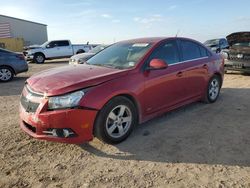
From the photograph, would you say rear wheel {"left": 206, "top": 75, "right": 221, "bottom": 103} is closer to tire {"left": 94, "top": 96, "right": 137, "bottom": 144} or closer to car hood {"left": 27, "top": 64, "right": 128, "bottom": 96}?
tire {"left": 94, "top": 96, "right": 137, "bottom": 144}

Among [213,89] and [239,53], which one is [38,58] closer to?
[239,53]

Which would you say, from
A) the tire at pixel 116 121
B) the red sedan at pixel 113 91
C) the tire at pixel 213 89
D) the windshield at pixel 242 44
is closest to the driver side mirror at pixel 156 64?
the red sedan at pixel 113 91

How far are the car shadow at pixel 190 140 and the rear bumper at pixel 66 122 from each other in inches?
15.4

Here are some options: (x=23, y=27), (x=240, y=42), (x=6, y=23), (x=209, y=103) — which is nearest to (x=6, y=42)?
(x=6, y=23)

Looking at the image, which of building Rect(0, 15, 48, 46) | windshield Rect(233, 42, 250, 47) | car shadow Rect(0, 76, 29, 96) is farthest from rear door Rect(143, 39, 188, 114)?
building Rect(0, 15, 48, 46)

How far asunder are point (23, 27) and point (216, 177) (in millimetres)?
61495

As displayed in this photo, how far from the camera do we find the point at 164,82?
518cm

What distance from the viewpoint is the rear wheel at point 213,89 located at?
22.1 feet

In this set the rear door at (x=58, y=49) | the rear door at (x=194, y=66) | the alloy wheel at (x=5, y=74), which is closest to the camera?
the rear door at (x=194, y=66)

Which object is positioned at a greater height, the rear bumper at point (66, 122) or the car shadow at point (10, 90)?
the rear bumper at point (66, 122)

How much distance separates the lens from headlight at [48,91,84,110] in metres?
4.00

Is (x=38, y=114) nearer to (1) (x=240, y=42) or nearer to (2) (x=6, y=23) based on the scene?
(1) (x=240, y=42)

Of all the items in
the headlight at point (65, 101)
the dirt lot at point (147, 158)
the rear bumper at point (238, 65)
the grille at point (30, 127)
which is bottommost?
the dirt lot at point (147, 158)

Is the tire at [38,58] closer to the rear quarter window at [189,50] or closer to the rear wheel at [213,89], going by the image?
the rear wheel at [213,89]
